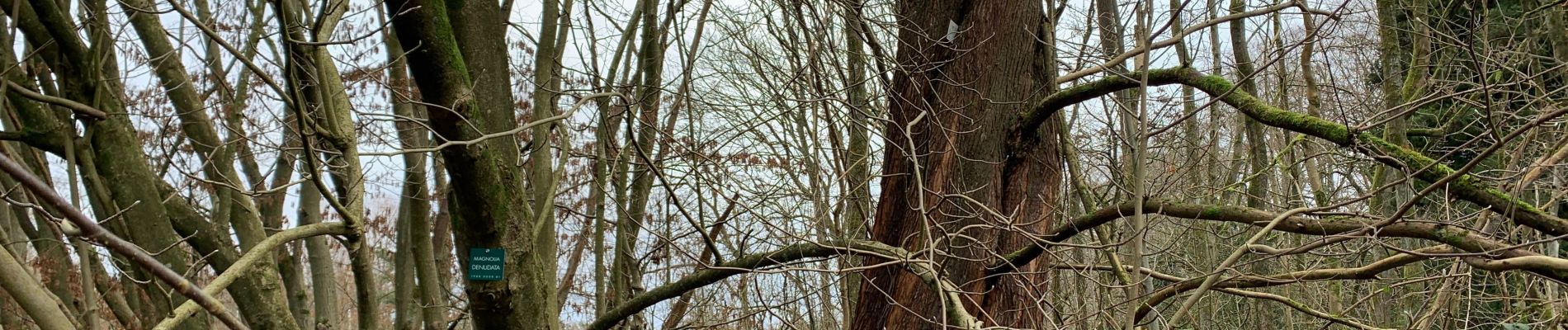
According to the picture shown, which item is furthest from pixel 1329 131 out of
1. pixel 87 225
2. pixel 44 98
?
pixel 44 98

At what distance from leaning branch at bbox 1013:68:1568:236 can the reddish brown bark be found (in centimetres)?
16

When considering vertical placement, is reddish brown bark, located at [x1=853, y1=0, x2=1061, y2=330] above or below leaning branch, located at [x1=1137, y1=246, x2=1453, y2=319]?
above

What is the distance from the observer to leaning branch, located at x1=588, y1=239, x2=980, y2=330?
115 inches

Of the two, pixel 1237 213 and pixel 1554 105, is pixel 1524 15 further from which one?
pixel 1237 213

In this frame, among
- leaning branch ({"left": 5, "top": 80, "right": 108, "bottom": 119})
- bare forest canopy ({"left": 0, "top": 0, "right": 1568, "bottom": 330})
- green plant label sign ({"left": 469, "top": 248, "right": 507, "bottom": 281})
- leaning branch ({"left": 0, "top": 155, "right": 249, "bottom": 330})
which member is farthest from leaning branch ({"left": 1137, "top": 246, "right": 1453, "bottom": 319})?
leaning branch ({"left": 5, "top": 80, "right": 108, "bottom": 119})

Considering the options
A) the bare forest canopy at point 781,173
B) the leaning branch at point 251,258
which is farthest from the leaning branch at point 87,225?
the leaning branch at point 251,258

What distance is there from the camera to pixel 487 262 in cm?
299

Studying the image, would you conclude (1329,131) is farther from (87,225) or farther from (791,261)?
(87,225)

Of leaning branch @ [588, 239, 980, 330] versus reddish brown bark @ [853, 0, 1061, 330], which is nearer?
leaning branch @ [588, 239, 980, 330]

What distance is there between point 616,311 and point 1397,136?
592 centimetres

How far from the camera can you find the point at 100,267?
6.80 meters

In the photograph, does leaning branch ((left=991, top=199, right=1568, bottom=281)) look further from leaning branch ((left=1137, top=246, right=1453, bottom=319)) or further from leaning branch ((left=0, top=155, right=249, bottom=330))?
leaning branch ((left=0, top=155, right=249, bottom=330))

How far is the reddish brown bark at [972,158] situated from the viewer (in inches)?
146

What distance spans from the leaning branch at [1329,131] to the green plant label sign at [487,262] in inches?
76.3
